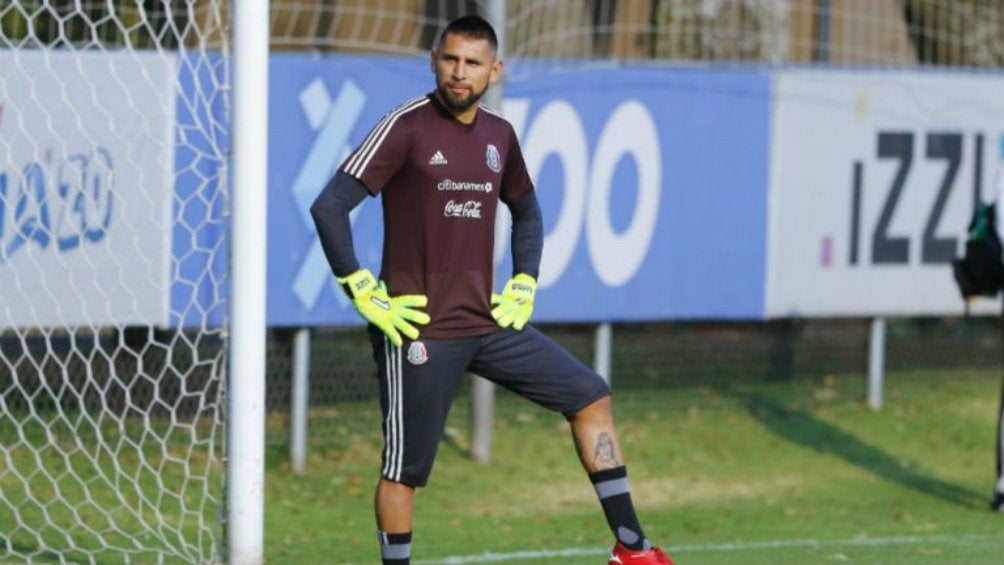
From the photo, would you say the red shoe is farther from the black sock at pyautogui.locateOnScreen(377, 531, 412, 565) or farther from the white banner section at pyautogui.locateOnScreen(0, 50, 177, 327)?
the white banner section at pyautogui.locateOnScreen(0, 50, 177, 327)

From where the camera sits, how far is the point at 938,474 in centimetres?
1173

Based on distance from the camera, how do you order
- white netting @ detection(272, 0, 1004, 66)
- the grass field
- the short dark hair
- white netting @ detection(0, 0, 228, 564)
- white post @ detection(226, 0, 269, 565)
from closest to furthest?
the short dark hair, white post @ detection(226, 0, 269, 565), the grass field, white netting @ detection(0, 0, 228, 564), white netting @ detection(272, 0, 1004, 66)

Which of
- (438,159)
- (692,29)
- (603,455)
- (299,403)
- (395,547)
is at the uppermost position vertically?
(692,29)

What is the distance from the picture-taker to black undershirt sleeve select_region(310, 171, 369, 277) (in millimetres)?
6371

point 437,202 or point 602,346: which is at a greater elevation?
point 437,202

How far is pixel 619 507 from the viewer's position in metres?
6.81

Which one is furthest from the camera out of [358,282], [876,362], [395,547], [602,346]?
[876,362]

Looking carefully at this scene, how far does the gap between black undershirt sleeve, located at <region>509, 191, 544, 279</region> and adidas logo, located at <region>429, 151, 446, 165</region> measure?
1.95 ft

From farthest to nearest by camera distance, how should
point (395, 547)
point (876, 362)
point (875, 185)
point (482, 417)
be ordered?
point (876, 362) → point (875, 185) → point (482, 417) → point (395, 547)

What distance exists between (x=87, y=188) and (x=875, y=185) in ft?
17.3

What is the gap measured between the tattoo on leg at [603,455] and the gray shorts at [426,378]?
0.27 m

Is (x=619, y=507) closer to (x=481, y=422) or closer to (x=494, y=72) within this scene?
(x=494, y=72)

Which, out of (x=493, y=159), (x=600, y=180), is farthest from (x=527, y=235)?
(x=600, y=180)

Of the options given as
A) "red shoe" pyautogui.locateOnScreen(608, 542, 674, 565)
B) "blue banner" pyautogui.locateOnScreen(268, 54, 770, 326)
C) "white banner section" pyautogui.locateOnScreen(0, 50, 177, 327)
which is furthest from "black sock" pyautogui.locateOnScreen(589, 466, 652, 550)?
"blue banner" pyautogui.locateOnScreen(268, 54, 770, 326)
